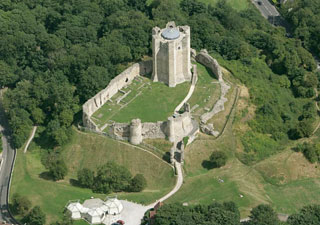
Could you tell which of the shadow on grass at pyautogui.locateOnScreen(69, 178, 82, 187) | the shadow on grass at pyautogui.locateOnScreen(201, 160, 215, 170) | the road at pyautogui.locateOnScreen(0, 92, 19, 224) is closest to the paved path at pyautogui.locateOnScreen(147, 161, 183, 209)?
the shadow on grass at pyautogui.locateOnScreen(201, 160, 215, 170)

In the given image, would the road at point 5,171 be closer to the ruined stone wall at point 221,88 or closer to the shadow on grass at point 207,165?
the shadow on grass at point 207,165

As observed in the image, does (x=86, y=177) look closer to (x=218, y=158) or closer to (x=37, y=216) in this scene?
(x=37, y=216)

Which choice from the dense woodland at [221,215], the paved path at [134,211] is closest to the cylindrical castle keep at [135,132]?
the paved path at [134,211]

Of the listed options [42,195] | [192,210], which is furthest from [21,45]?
[192,210]

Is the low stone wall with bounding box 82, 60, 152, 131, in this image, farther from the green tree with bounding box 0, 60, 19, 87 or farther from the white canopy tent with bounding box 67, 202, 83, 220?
the green tree with bounding box 0, 60, 19, 87

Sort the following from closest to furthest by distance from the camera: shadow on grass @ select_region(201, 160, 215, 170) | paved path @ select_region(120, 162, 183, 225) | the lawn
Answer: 1. paved path @ select_region(120, 162, 183, 225)
2. the lawn
3. shadow on grass @ select_region(201, 160, 215, 170)

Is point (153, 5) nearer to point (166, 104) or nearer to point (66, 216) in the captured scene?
point (166, 104)
